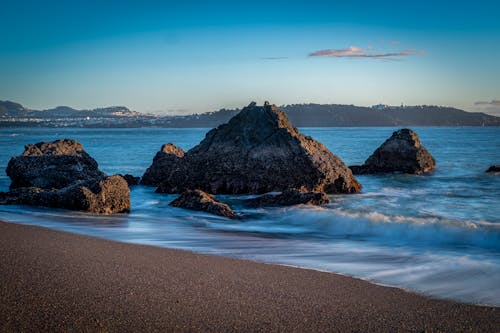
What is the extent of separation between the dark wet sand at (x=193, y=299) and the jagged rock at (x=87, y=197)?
4066 millimetres

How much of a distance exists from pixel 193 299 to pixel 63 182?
11161 millimetres

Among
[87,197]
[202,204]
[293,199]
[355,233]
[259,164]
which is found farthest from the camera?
[259,164]

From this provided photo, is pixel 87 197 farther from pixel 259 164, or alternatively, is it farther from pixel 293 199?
pixel 259 164

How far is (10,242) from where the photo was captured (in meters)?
5.69

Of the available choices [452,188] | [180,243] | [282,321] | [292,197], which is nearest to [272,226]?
[292,197]

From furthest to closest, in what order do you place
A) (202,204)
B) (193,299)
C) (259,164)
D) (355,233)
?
(259,164) < (202,204) < (355,233) < (193,299)

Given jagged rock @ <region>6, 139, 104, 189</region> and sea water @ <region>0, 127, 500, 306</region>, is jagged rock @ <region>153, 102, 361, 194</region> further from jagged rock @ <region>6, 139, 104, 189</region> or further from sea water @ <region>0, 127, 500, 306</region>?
jagged rock @ <region>6, 139, 104, 189</region>

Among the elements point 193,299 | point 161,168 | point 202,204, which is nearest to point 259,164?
point 202,204

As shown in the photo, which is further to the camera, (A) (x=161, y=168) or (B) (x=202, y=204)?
(A) (x=161, y=168)

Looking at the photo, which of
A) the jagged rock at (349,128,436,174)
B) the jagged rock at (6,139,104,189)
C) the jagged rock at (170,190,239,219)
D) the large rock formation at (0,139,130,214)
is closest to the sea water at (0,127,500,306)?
the jagged rock at (170,190,239,219)

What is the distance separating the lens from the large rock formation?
9586 mm

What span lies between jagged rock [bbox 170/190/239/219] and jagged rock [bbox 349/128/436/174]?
37.1 ft

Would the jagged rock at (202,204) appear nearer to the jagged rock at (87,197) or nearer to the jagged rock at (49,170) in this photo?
the jagged rock at (87,197)

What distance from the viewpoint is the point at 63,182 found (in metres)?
13.7
